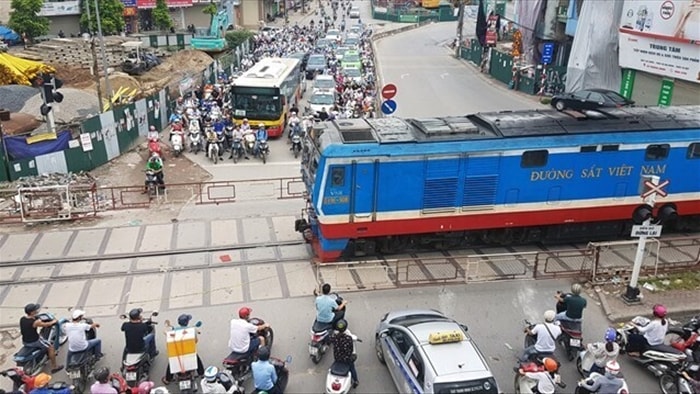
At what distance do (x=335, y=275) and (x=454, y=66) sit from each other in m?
42.1

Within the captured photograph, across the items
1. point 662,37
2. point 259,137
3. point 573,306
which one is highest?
point 662,37

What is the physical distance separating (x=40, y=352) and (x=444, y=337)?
725 centimetres

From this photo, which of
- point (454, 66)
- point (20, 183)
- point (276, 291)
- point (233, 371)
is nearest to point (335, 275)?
point (276, 291)

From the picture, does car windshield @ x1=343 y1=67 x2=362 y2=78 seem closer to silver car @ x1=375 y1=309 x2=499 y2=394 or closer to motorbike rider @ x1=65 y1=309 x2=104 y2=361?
silver car @ x1=375 y1=309 x2=499 y2=394

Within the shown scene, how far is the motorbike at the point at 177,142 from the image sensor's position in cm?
2577

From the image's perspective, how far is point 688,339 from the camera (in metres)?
11.4

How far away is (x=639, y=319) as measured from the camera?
11.7m

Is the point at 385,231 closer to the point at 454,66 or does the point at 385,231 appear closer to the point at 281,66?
the point at 281,66

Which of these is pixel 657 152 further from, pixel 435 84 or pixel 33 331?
pixel 435 84

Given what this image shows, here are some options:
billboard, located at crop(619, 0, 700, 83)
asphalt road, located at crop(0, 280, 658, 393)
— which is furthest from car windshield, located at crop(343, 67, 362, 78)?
asphalt road, located at crop(0, 280, 658, 393)

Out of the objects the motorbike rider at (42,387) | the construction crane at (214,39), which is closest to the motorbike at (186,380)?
the motorbike rider at (42,387)

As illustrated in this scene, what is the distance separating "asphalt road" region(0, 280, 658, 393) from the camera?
37.8 ft

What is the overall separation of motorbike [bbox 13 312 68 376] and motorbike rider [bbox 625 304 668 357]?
1074cm

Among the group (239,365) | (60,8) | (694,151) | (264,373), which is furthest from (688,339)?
(60,8)
